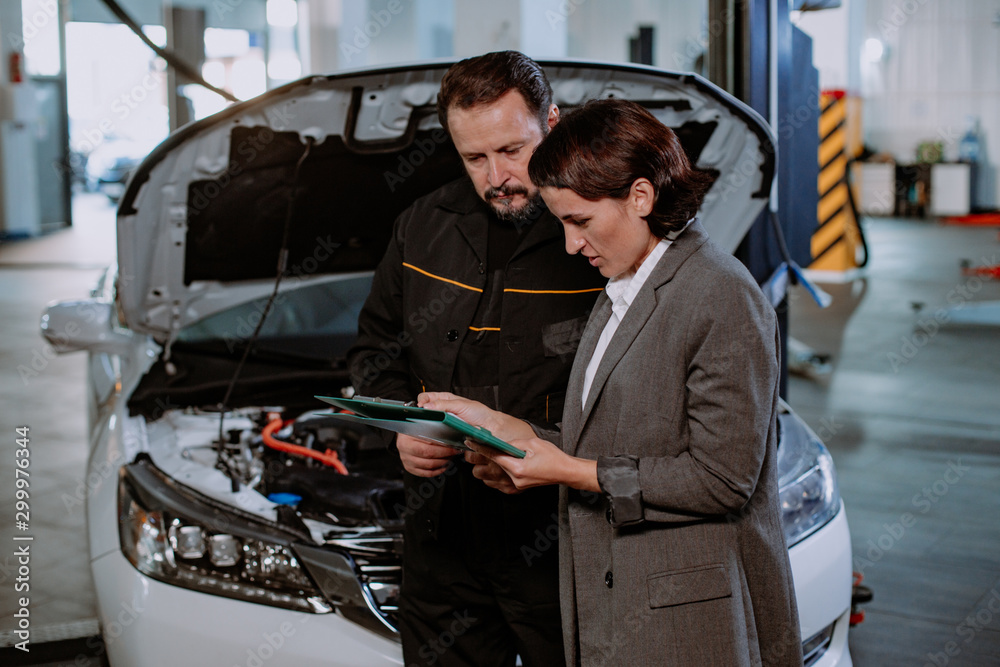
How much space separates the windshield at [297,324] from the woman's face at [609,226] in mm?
1487

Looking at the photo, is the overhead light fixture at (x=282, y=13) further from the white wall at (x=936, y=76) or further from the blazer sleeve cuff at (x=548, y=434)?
the blazer sleeve cuff at (x=548, y=434)

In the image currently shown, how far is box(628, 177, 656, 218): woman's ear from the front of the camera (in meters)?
1.25

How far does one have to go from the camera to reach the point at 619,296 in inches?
53.7

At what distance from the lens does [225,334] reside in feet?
9.03

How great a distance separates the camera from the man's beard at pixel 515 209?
1569 millimetres

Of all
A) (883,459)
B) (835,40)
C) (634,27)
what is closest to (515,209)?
(883,459)

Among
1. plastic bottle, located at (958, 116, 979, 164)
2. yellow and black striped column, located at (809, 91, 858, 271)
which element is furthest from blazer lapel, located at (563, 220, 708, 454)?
plastic bottle, located at (958, 116, 979, 164)

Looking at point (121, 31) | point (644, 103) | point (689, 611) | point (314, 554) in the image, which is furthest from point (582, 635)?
point (121, 31)

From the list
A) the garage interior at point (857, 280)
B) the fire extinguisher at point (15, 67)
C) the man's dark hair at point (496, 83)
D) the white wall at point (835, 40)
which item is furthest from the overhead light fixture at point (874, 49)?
the man's dark hair at point (496, 83)

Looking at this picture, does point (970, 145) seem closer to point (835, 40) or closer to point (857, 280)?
point (835, 40)

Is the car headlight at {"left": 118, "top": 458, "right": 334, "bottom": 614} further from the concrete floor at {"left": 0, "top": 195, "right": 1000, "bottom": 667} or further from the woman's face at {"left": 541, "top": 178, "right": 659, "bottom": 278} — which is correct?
the woman's face at {"left": 541, "top": 178, "right": 659, "bottom": 278}

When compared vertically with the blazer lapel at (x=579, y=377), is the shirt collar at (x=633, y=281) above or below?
above

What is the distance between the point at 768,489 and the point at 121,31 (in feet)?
63.3

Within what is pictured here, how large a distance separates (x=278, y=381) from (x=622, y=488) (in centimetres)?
155
